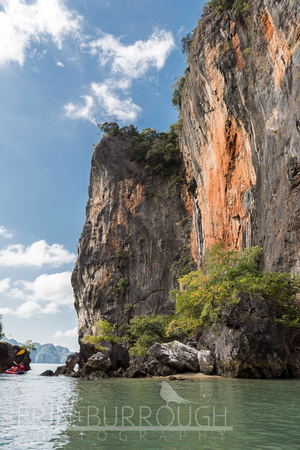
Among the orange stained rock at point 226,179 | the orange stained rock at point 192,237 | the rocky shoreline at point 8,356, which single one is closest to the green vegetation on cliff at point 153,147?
the orange stained rock at point 192,237

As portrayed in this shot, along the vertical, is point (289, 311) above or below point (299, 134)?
below

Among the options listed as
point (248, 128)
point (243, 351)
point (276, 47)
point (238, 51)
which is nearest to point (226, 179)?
point (248, 128)

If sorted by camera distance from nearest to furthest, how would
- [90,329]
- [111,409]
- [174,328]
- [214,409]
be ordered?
[214,409] → [111,409] → [174,328] → [90,329]

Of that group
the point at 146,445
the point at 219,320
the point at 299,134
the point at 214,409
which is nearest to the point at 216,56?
the point at 299,134

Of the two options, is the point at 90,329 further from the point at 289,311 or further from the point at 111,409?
the point at 111,409

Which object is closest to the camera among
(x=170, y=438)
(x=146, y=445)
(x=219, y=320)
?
(x=146, y=445)

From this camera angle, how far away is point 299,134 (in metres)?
16.1

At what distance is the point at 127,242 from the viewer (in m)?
42.2

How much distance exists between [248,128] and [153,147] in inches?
839

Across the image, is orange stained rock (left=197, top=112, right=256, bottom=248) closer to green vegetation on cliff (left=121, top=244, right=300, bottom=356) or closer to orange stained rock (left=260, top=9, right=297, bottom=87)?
green vegetation on cliff (left=121, top=244, right=300, bottom=356)

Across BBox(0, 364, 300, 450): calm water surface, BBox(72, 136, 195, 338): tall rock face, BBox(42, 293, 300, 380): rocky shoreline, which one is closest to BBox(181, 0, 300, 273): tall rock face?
BBox(42, 293, 300, 380): rocky shoreline

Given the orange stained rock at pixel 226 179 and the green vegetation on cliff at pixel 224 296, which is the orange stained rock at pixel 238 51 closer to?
the orange stained rock at pixel 226 179

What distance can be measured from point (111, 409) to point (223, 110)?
2254 cm

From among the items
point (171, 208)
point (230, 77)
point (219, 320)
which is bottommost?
point (219, 320)
